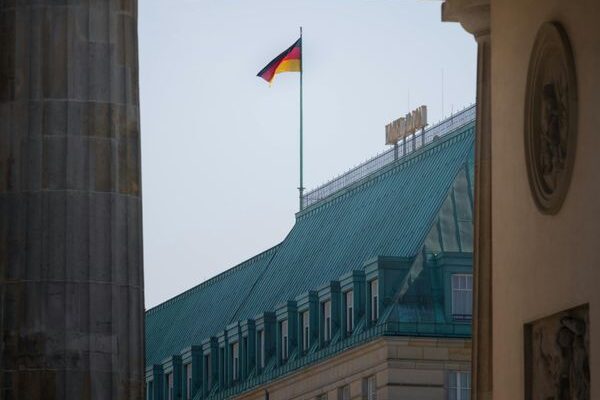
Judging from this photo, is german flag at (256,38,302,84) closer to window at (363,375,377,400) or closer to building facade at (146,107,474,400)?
building facade at (146,107,474,400)

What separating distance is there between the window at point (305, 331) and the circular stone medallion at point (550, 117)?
63.5m

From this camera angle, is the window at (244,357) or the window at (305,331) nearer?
the window at (305,331)

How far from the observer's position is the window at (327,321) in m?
102

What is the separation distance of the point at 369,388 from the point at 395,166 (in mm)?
10453

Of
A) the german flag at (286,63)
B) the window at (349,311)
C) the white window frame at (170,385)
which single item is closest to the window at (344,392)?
the window at (349,311)

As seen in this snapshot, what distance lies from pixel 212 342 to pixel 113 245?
269 ft

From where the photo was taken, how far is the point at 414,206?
327ft

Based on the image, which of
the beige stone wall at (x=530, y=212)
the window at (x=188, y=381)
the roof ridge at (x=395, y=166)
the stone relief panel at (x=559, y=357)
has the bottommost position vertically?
the stone relief panel at (x=559, y=357)

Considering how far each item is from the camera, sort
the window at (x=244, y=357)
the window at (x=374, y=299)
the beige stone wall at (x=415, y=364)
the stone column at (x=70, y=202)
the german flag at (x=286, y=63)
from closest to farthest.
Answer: the stone column at (x=70, y=202), the beige stone wall at (x=415, y=364), the window at (x=374, y=299), the german flag at (x=286, y=63), the window at (x=244, y=357)

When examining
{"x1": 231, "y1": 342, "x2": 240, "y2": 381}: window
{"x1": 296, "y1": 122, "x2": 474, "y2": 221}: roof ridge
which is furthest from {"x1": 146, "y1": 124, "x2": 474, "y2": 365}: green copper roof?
{"x1": 231, "y1": 342, "x2": 240, "y2": 381}: window

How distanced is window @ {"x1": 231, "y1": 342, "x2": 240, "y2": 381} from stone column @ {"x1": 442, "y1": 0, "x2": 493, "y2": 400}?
6807 centimetres

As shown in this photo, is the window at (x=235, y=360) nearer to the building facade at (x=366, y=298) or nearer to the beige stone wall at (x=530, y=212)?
the building facade at (x=366, y=298)

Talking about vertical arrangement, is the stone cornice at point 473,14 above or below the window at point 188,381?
below

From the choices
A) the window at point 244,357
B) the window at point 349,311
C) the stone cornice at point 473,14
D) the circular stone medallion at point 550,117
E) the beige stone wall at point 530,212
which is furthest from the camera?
the window at point 244,357
